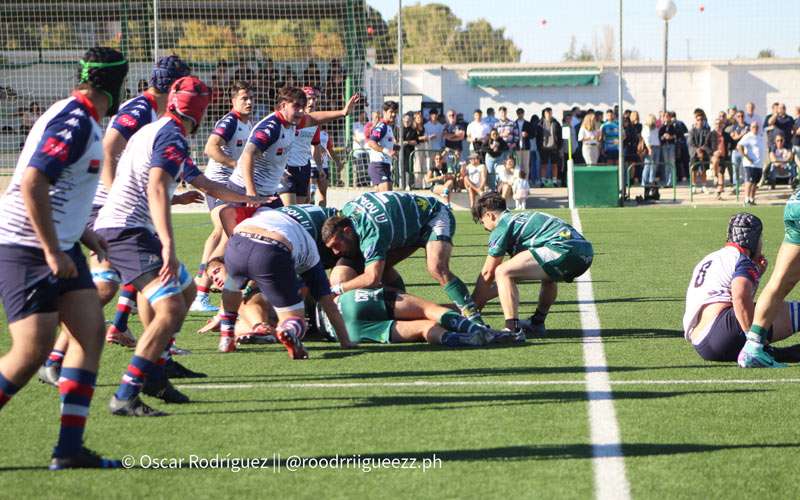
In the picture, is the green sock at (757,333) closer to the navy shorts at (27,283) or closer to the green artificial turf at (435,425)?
the green artificial turf at (435,425)

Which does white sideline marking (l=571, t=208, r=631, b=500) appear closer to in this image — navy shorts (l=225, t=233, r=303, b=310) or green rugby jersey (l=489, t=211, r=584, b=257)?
green rugby jersey (l=489, t=211, r=584, b=257)

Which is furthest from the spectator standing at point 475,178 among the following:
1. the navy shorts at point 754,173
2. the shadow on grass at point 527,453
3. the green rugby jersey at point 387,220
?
the shadow on grass at point 527,453

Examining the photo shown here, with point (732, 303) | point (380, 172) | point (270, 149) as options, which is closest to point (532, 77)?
point (380, 172)

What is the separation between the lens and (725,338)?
25.2 feet

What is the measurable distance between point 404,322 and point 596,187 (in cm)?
1671

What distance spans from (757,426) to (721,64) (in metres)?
29.0

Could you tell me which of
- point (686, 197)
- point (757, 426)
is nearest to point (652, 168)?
point (686, 197)

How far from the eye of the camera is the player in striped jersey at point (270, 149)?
10602mm

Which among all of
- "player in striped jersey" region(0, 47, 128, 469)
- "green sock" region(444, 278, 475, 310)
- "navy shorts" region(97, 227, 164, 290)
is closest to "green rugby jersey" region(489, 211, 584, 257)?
"green sock" region(444, 278, 475, 310)

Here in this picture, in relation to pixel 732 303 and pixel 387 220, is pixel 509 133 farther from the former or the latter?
pixel 732 303

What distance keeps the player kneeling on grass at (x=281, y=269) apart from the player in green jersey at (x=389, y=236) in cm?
41

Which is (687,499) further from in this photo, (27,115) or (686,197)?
(27,115)

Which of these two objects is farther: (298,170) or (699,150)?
(699,150)

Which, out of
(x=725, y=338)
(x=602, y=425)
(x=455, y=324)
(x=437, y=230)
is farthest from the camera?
(x=437, y=230)
